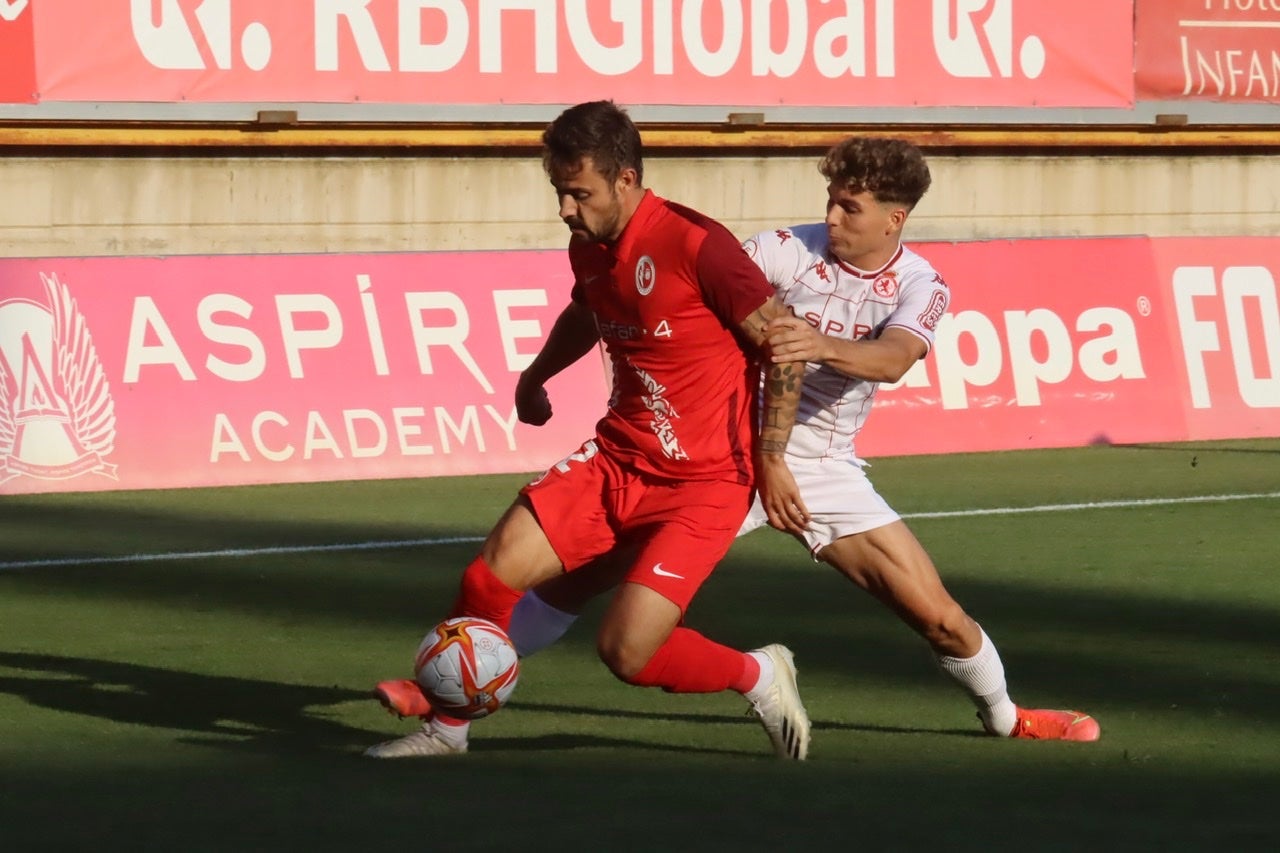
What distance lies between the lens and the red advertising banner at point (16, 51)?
1521 cm

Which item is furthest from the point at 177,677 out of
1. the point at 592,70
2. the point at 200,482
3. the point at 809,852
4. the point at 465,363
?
the point at 592,70

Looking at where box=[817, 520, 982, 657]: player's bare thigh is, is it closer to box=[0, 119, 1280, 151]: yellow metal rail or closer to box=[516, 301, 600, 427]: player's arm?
box=[516, 301, 600, 427]: player's arm

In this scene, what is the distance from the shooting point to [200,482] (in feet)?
46.5

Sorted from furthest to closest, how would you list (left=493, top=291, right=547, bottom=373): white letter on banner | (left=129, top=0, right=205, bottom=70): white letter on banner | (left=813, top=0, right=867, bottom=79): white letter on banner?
(left=813, top=0, right=867, bottom=79): white letter on banner → (left=129, top=0, right=205, bottom=70): white letter on banner → (left=493, top=291, right=547, bottom=373): white letter on banner

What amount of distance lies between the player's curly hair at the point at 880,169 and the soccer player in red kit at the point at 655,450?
0.42 metres

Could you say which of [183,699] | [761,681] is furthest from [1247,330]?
[761,681]

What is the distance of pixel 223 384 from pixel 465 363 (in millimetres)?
1652

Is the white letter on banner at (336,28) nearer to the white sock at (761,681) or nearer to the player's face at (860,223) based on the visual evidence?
the player's face at (860,223)

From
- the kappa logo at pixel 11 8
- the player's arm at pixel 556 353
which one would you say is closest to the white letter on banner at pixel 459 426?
the kappa logo at pixel 11 8

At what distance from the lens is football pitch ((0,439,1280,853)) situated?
578 cm

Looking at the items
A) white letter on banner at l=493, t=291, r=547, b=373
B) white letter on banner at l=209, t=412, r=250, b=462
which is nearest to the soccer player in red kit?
white letter on banner at l=209, t=412, r=250, b=462

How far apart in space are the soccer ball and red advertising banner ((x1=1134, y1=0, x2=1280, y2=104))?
1436 centimetres

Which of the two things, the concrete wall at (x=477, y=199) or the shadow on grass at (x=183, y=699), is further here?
the concrete wall at (x=477, y=199)

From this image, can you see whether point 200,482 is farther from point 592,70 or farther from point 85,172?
point 592,70
